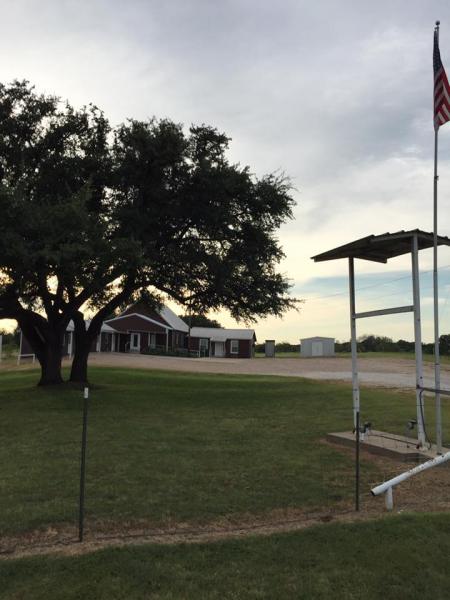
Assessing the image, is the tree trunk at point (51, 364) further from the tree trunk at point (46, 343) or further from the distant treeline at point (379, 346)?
the distant treeline at point (379, 346)

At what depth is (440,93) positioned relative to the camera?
9.66m

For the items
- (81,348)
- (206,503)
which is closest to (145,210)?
(81,348)

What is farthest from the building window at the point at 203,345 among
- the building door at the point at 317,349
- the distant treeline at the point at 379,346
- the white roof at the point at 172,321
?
the distant treeline at the point at 379,346

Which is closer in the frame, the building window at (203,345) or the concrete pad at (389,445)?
the concrete pad at (389,445)

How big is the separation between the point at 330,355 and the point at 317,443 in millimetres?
53594

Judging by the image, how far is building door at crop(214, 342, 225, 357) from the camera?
68.2m

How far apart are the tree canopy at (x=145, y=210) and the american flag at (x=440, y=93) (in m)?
11.3

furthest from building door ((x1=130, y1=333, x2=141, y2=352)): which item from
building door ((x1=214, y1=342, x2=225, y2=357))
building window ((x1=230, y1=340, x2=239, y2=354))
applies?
building window ((x1=230, y1=340, x2=239, y2=354))

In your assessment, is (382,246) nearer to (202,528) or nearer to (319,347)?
(202,528)

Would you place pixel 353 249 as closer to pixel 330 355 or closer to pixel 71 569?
pixel 71 569

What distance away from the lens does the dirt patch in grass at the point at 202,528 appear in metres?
5.26

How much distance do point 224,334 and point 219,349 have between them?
7.06 feet

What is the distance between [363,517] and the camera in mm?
6148

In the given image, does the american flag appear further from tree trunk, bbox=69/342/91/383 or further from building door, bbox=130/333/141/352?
building door, bbox=130/333/141/352
